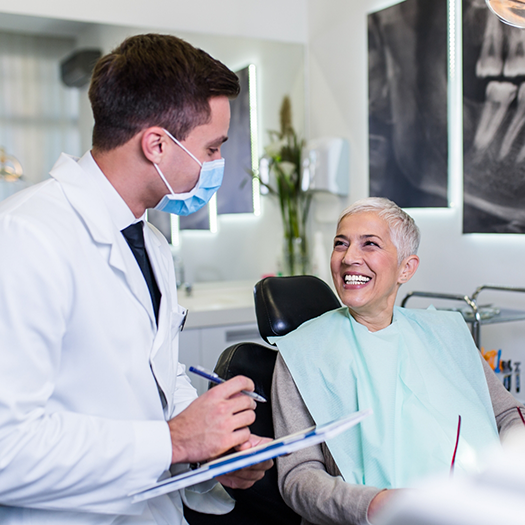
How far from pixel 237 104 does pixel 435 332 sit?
2301 mm

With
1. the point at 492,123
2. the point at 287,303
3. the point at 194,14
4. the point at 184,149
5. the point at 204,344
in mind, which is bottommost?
the point at 204,344

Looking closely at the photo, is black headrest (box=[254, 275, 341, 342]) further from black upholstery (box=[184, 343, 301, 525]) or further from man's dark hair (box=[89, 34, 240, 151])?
man's dark hair (box=[89, 34, 240, 151])

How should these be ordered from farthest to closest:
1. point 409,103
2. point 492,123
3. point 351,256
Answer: point 409,103, point 492,123, point 351,256

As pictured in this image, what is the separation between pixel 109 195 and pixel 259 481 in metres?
0.77

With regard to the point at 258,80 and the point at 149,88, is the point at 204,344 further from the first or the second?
the point at 149,88

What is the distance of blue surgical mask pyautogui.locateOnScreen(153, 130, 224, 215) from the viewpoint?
47.1 inches

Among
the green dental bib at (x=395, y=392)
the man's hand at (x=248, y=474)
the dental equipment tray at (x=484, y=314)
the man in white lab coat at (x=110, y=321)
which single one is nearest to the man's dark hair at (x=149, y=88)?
the man in white lab coat at (x=110, y=321)

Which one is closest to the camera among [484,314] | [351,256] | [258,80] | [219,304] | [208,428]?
[208,428]

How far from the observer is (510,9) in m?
1.67

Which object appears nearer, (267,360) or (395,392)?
(395,392)

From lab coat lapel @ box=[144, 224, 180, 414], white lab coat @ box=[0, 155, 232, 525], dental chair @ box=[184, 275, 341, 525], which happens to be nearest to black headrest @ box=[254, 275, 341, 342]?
dental chair @ box=[184, 275, 341, 525]

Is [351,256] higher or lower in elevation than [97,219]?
lower

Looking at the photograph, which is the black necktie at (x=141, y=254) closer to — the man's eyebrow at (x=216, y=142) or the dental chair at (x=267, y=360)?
the man's eyebrow at (x=216, y=142)

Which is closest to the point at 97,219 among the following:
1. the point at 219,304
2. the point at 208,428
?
the point at 208,428
